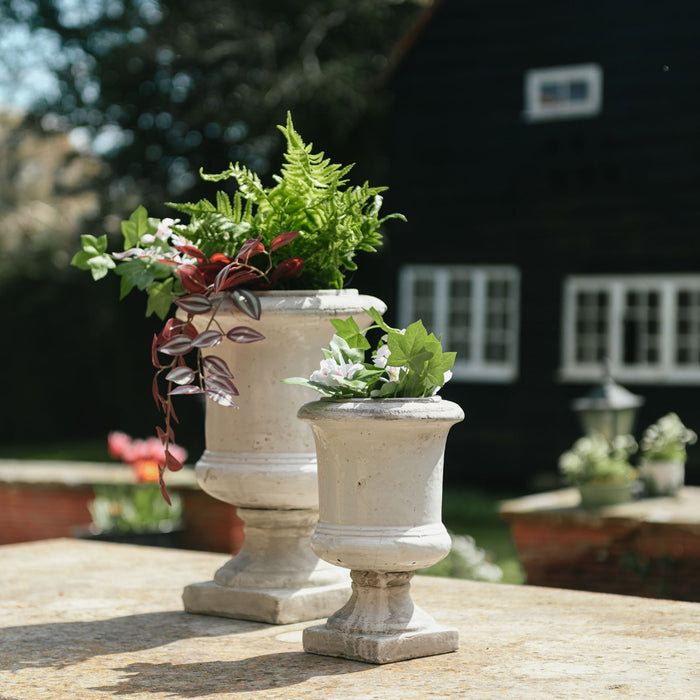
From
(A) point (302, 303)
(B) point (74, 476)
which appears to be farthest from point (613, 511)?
(A) point (302, 303)

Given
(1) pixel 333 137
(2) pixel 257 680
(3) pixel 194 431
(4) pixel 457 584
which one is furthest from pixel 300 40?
(2) pixel 257 680

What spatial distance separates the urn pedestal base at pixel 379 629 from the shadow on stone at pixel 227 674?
0.04 m

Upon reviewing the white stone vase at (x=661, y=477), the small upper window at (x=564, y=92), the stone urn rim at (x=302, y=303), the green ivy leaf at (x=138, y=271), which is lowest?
the white stone vase at (x=661, y=477)

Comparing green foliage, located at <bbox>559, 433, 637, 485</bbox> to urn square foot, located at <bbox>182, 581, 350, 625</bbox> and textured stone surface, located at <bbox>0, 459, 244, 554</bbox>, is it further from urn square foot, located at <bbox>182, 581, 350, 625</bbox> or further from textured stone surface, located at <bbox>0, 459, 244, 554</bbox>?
urn square foot, located at <bbox>182, 581, 350, 625</bbox>

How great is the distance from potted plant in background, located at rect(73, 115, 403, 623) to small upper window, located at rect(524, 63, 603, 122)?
11.8 metres

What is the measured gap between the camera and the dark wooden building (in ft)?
49.0

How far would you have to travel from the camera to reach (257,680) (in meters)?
3.37

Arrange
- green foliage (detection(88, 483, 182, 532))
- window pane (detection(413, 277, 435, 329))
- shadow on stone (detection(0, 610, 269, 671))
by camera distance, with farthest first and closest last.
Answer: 1. window pane (detection(413, 277, 435, 329))
2. green foliage (detection(88, 483, 182, 532))
3. shadow on stone (detection(0, 610, 269, 671))

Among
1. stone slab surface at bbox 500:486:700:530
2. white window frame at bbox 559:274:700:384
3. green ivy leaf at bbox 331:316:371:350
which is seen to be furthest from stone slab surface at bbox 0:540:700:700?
white window frame at bbox 559:274:700:384

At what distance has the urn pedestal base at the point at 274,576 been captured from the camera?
4.23 metres

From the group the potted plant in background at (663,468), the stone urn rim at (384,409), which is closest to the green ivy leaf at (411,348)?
the stone urn rim at (384,409)

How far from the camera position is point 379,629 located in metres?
3.62

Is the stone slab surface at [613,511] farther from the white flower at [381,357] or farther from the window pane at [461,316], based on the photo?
the window pane at [461,316]

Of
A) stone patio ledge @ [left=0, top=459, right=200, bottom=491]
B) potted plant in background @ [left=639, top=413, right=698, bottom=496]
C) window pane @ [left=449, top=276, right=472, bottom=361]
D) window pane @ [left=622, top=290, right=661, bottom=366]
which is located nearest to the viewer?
potted plant in background @ [left=639, top=413, right=698, bottom=496]
